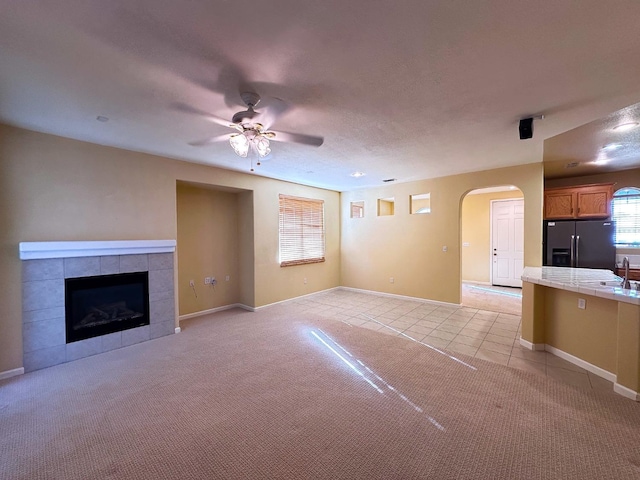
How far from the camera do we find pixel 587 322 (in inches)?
115

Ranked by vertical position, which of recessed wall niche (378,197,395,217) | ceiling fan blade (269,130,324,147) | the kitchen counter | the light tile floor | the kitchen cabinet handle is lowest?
the light tile floor

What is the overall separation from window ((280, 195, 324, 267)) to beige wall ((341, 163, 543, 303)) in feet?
2.82

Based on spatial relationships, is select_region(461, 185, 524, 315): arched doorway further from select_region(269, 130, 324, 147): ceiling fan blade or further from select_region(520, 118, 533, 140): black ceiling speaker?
select_region(269, 130, 324, 147): ceiling fan blade

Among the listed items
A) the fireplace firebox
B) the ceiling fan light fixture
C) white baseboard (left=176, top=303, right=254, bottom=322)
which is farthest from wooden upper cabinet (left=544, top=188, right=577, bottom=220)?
the fireplace firebox

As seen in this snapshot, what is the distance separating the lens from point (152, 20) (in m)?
Result: 1.45

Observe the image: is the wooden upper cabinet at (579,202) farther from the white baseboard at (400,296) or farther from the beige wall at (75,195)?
the beige wall at (75,195)

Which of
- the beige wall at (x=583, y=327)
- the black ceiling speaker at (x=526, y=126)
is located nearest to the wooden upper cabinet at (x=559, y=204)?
the beige wall at (x=583, y=327)

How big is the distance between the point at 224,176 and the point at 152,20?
340cm

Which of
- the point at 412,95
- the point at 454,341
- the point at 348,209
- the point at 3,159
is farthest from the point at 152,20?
the point at 348,209

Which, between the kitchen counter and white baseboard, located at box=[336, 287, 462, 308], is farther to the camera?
white baseboard, located at box=[336, 287, 462, 308]

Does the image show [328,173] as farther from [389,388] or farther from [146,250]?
[389,388]

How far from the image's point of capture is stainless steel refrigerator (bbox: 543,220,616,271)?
492 cm

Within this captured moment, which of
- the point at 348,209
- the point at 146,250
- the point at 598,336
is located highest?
the point at 348,209

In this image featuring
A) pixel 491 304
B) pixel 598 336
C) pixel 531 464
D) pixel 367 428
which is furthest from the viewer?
pixel 491 304
